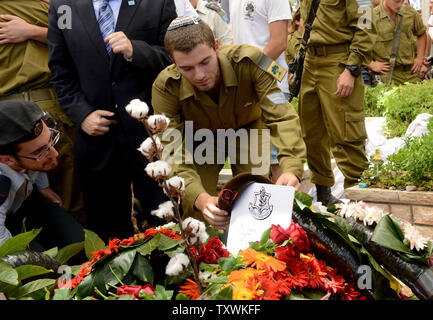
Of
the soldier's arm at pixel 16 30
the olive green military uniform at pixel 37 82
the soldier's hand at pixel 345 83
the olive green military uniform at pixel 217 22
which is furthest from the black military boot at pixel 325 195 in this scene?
the soldier's arm at pixel 16 30

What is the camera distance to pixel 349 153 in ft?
Answer: 11.5

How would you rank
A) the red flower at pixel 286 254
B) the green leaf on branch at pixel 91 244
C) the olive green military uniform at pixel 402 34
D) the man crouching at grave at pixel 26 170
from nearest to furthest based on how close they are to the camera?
the red flower at pixel 286 254 < the green leaf on branch at pixel 91 244 < the man crouching at grave at pixel 26 170 < the olive green military uniform at pixel 402 34

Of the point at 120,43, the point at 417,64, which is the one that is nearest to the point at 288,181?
the point at 120,43

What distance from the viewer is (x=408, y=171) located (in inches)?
114

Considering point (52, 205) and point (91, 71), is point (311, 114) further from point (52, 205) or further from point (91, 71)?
point (52, 205)

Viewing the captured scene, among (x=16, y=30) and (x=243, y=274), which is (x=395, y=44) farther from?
(x=243, y=274)

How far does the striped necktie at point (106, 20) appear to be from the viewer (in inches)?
101

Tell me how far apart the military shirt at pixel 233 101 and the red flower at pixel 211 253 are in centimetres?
82

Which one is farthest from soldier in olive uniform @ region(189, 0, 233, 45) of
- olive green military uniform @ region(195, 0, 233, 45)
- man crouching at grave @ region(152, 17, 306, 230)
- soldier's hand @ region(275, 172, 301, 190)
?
soldier's hand @ region(275, 172, 301, 190)

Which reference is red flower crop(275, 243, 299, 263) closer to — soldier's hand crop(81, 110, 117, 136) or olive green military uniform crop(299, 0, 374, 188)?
soldier's hand crop(81, 110, 117, 136)

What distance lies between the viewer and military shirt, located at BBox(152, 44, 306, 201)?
2186mm

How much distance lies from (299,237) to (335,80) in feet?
8.31

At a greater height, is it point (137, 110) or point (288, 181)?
point (137, 110)

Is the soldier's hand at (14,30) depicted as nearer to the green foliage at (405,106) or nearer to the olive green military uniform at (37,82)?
the olive green military uniform at (37,82)
